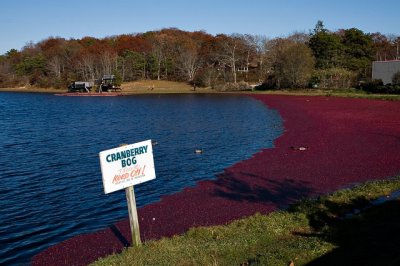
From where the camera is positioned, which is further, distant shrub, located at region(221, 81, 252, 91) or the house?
distant shrub, located at region(221, 81, 252, 91)

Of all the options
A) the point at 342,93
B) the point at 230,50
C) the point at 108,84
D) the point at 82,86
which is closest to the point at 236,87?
the point at 230,50

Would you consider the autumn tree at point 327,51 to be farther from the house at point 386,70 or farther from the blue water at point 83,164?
the blue water at point 83,164

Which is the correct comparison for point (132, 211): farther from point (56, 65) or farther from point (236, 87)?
point (56, 65)

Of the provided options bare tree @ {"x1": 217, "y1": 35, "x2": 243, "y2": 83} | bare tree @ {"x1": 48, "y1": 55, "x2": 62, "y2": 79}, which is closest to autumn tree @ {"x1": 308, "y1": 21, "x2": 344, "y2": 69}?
bare tree @ {"x1": 217, "y1": 35, "x2": 243, "y2": 83}

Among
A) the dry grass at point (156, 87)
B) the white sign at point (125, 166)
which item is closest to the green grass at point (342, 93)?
the dry grass at point (156, 87)

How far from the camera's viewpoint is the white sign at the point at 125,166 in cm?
1038

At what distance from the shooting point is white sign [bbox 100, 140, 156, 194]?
34.1 feet

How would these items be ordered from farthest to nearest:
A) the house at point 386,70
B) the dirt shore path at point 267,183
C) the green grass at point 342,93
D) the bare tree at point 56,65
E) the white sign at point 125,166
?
the bare tree at point 56,65 < the house at point 386,70 < the green grass at point 342,93 < the dirt shore path at point 267,183 < the white sign at point 125,166

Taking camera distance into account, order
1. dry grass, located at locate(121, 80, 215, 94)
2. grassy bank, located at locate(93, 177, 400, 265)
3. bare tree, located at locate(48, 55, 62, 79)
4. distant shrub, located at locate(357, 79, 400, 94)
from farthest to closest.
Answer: bare tree, located at locate(48, 55, 62, 79) < dry grass, located at locate(121, 80, 215, 94) < distant shrub, located at locate(357, 79, 400, 94) < grassy bank, located at locate(93, 177, 400, 265)

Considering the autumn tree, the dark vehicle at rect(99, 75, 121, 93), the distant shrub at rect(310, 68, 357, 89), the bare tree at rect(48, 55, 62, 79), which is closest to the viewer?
the distant shrub at rect(310, 68, 357, 89)

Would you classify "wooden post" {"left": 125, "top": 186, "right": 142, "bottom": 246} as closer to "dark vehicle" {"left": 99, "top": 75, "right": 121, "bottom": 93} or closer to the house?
the house

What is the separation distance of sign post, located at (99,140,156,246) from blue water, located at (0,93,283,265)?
381 centimetres

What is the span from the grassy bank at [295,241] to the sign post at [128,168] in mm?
1448

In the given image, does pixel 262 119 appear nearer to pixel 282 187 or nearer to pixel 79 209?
pixel 282 187
